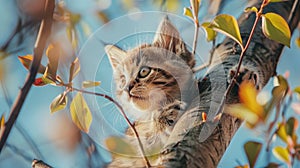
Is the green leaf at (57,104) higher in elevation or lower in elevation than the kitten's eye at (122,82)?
lower

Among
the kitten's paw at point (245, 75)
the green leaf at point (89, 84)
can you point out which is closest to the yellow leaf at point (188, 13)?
the kitten's paw at point (245, 75)

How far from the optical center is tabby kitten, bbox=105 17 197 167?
0.95m

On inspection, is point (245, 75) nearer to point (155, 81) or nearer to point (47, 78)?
point (155, 81)

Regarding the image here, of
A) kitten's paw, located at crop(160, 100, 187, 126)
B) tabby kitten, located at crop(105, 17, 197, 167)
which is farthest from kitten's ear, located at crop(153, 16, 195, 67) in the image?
kitten's paw, located at crop(160, 100, 187, 126)

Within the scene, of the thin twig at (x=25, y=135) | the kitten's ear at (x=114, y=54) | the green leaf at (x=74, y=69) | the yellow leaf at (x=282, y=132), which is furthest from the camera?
the thin twig at (x=25, y=135)

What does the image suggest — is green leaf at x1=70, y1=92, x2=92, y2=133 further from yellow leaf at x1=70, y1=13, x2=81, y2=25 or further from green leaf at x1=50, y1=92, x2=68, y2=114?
yellow leaf at x1=70, y1=13, x2=81, y2=25

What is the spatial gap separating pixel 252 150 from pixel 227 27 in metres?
0.29

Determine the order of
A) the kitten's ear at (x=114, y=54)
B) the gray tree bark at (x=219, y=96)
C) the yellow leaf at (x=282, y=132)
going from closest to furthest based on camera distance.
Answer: the gray tree bark at (x=219, y=96) < the kitten's ear at (x=114, y=54) < the yellow leaf at (x=282, y=132)

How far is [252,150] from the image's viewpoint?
100 centimetres

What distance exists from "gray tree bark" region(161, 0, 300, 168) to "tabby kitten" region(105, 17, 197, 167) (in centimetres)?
6

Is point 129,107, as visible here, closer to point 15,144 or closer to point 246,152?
point 246,152

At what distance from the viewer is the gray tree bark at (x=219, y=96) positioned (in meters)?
0.73

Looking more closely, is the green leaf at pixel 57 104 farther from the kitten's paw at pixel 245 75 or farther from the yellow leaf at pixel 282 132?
the yellow leaf at pixel 282 132

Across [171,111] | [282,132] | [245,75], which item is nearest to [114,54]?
[171,111]
